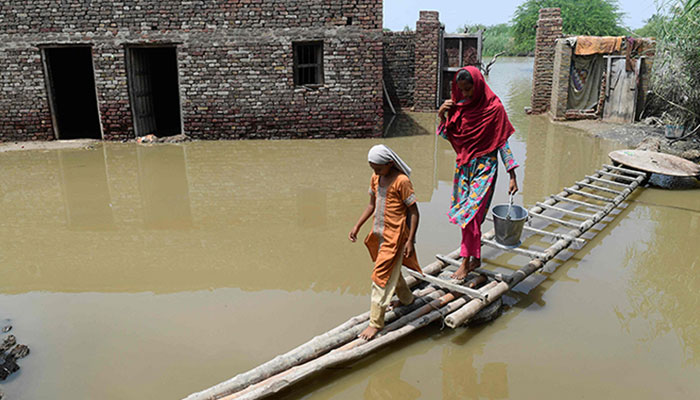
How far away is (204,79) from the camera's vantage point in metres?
10.8

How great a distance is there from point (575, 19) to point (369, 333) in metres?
38.1

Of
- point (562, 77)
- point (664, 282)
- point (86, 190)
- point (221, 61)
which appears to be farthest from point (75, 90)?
point (664, 282)

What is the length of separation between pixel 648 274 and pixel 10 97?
11501 mm

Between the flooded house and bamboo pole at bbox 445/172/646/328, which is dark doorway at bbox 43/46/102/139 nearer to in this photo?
the flooded house

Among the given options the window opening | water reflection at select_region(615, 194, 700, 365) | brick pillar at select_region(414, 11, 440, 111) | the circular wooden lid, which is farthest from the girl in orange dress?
brick pillar at select_region(414, 11, 440, 111)

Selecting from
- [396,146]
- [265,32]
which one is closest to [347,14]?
[265,32]

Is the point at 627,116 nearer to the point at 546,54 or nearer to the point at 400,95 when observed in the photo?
the point at 546,54

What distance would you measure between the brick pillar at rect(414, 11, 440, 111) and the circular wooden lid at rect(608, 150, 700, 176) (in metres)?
7.47

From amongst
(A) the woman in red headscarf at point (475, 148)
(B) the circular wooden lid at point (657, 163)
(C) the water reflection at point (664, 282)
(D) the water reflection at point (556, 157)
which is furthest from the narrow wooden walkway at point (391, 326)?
(B) the circular wooden lid at point (657, 163)

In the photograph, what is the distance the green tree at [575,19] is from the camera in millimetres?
35344

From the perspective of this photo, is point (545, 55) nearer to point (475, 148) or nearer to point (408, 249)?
point (475, 148)

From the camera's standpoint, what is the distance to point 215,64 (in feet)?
35.1

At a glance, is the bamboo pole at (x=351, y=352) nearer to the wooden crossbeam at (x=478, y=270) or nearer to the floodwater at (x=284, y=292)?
the floodwater at (x=284, y=292)

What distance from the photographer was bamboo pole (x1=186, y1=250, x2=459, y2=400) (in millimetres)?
2982
